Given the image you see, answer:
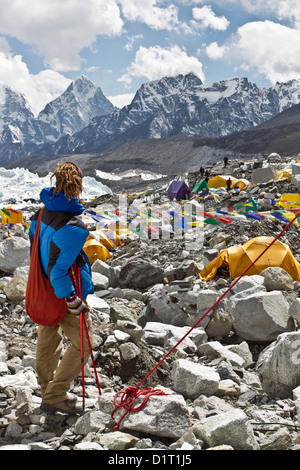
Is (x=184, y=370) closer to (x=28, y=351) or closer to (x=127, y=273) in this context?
(x=28, y=351)

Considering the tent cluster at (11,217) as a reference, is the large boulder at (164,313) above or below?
below

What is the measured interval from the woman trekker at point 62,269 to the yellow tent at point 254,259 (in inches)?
150

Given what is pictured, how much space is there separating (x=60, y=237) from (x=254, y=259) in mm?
4252

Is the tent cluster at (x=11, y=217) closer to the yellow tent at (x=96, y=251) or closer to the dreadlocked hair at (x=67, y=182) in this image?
the yellow tent at (x=96, y=251)

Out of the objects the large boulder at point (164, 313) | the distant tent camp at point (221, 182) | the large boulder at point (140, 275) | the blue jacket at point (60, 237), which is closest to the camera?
the blue jacket at point (60, 237)

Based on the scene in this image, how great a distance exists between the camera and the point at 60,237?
2.38 meters

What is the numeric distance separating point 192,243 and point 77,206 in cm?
656

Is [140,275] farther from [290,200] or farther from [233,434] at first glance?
[290,200]

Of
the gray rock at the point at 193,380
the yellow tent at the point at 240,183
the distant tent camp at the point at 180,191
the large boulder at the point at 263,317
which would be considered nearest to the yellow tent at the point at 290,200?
the yellow tent at the point at 240,183

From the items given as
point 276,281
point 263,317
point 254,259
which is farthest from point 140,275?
point 263,317

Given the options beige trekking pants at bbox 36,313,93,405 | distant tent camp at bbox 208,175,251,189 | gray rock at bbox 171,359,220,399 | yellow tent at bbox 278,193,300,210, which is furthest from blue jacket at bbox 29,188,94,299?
distant tent camp at bbox 208,175,251,189

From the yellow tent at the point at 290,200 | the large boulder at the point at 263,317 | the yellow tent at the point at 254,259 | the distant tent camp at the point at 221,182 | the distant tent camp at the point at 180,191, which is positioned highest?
the distant tent camp at the point at 221,182

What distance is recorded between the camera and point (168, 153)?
9012cm

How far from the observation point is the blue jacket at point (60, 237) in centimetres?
239
